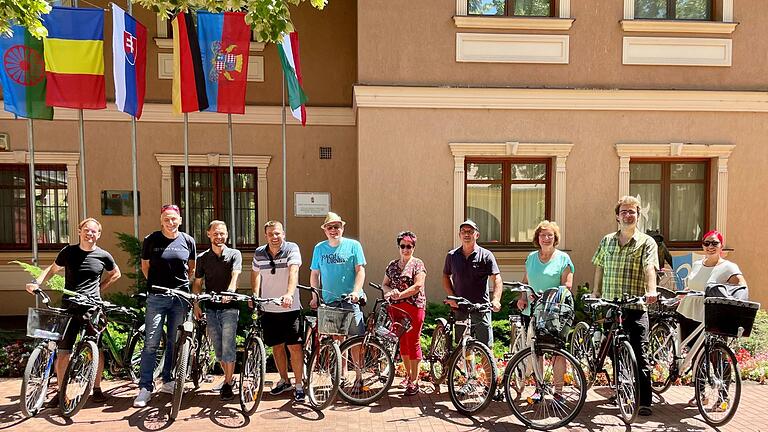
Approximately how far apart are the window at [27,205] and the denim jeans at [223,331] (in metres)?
5.57

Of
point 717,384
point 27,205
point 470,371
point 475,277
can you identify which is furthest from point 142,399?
point 27,205

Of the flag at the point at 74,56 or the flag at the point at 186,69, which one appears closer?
the flag at the point at 74,56

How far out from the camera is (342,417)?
4.24 m

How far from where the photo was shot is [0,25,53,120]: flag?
249 inches

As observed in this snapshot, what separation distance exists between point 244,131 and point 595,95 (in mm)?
5880

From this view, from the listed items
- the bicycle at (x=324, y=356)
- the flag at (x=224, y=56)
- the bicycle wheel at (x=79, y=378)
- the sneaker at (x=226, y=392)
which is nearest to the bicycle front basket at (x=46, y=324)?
the bicycle wheel at (x=79, y=378)

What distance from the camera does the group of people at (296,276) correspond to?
171 inches

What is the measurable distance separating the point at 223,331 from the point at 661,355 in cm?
443

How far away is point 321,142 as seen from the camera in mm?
8609

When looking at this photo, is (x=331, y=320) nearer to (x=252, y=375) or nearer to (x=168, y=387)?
(x=252, y=375)

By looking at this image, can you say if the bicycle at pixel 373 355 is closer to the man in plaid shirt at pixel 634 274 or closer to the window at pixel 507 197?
the man in plaid shirt at pixel 634 274

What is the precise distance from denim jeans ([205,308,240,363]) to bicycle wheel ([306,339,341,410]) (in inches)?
30.9

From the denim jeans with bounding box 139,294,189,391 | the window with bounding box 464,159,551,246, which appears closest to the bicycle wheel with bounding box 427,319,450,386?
the denim jeans with bounding box 139,294,189,391

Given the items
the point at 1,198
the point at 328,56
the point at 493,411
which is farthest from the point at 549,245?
the point at 1,198
